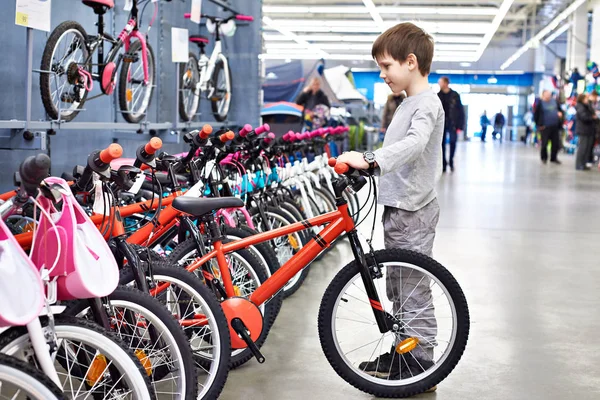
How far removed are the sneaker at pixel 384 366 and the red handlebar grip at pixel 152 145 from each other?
3.86 feet

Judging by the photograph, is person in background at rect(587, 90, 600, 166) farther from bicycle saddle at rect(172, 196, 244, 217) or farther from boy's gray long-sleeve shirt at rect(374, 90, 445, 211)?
bicycle saddle at rect(172, 196, 244, 217)

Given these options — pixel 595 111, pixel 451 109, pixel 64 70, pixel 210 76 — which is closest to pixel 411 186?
pixel 64 70

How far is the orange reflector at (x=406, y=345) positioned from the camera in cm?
294

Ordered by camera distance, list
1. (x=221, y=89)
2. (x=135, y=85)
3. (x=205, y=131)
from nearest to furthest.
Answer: (x=205, y=131), (x=135, y=85), (x=221, y=89)

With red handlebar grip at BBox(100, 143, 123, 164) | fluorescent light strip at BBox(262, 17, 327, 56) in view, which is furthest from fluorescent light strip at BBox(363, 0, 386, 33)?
red handlebar grip at BBox(100, 143, 123, 164)

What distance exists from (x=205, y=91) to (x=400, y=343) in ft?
17.9

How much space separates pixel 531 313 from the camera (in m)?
4.36

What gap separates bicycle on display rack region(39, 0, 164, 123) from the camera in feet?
15.0

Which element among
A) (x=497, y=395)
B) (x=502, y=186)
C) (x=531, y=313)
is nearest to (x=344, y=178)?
(x=497, y=395)

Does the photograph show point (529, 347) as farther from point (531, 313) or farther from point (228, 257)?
point (228, 257)

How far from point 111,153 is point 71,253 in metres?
0.34

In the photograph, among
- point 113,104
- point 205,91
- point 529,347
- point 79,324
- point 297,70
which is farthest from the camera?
point 297,70

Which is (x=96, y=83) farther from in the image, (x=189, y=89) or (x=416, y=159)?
(x=416, y=159)

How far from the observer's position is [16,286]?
5.65 ft
